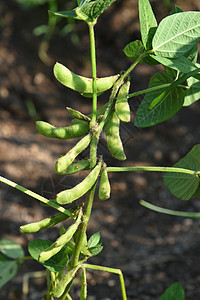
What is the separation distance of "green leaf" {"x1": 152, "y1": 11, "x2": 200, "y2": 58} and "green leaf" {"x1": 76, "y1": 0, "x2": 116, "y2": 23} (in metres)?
0.10

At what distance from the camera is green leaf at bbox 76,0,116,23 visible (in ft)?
1.69

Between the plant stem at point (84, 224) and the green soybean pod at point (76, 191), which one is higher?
the green soybean pod at point (76, 191)

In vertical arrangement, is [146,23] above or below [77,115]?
above

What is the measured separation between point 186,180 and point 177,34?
0.26 m

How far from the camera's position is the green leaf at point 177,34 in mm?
577

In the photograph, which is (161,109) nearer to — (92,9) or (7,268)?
(92,9)

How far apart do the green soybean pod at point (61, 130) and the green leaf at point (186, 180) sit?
24 cm

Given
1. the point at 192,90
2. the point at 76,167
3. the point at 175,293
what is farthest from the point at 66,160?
the point at 175,293

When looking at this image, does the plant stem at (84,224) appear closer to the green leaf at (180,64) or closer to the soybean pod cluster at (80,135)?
the soybean pod cluster at (80,135)

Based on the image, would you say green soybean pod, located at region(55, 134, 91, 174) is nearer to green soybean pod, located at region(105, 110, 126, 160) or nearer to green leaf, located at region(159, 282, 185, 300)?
green soybean pod, located at region(105, 110, 126, 160)

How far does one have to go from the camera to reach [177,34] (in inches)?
23.1

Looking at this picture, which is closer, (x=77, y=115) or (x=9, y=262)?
(x=77, y=115)

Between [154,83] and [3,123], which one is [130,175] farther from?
[154,83]

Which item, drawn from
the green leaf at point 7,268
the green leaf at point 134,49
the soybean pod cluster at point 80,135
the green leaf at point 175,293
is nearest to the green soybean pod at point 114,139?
the soybean pod cluster at point 80,135
